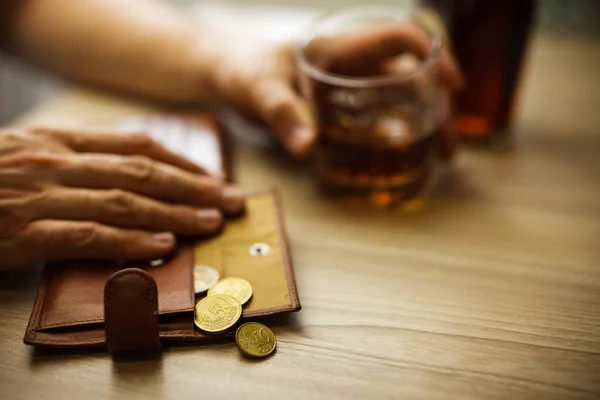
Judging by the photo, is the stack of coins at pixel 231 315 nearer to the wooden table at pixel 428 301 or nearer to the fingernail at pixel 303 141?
the wooden table at pixel 428 301

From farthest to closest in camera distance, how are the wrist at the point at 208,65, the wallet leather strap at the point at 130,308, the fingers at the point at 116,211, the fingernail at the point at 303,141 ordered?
the wrist at the point at 208,65
the fingernail at the point at 303,141
the fingers at the point at 116,211
the wallet leather strap at the point at 130,308

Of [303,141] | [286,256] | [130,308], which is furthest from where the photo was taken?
[303,141]

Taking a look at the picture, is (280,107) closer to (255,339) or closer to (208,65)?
(208,65)

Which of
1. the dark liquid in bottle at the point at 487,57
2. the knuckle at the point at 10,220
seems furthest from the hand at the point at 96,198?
the dark liquid in bottle at the point at 487,57

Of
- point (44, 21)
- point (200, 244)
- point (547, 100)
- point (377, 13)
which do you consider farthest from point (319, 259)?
point (44, 21)

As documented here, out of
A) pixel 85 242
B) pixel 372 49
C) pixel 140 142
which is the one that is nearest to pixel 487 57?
pixel 372 49

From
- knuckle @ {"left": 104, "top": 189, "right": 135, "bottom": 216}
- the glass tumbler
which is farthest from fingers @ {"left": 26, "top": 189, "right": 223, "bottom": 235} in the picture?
the glass tumbler

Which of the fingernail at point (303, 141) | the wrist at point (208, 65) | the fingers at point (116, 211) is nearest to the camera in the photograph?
the fingers at point (116, 211)
